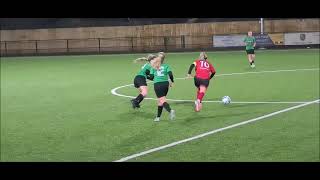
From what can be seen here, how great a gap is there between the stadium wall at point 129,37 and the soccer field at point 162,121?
1670 cm

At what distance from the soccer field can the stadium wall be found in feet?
54.8

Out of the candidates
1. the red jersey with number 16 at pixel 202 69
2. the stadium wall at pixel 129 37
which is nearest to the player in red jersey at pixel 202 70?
the red jersey with number 16 at pixel 202 69

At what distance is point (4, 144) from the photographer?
9.31 meters

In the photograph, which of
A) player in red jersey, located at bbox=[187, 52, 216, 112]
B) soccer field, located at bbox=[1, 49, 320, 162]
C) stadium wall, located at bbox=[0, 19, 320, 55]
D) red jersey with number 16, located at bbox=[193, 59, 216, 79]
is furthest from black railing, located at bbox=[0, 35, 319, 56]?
red jersey with number 16, located at bbox=[193, 59, 216, 79]

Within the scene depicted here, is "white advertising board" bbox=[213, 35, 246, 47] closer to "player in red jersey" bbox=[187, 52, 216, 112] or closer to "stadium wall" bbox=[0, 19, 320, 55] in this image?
"stadium wall" bbox=[0, 19, 320, 55]

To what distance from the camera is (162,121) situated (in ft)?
36.5

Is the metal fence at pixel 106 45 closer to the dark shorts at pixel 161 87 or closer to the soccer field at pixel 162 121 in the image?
the soccer field at pixel 162 121

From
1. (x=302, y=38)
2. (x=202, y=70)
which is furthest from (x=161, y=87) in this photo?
(x=302, y=38)

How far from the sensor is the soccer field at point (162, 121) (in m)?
8.10
